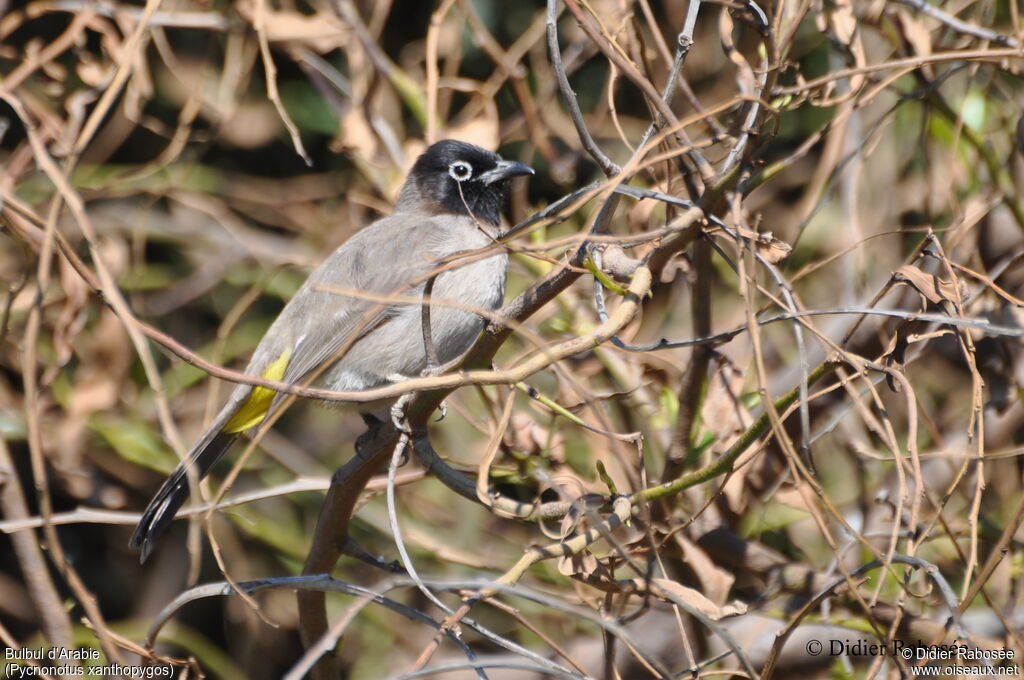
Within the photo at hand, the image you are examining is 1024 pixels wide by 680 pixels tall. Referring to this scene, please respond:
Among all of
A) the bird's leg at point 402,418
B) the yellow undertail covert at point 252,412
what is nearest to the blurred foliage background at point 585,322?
the yellow undertail covert at point 252,412

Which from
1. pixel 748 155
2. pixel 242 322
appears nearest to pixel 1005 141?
pixel 748 155

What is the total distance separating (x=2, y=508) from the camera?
2846 millimetres

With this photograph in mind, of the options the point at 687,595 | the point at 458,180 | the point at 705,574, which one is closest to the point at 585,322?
the point at 458,180

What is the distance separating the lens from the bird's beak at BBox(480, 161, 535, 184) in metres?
3.33

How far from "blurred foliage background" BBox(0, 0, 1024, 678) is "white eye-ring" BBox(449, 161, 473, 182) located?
0.33 feet

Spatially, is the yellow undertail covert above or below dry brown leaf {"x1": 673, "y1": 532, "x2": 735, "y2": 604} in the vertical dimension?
above

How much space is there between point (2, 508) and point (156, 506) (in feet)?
1.44

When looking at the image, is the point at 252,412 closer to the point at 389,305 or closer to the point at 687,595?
the point at 389,305

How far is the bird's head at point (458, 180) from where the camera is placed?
11.2ft

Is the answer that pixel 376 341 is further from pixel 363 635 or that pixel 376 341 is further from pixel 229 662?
pixel 229 662

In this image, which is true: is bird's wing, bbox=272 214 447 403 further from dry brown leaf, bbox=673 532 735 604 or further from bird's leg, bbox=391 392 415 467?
dry brown leaf, bbox=673 532 735 604

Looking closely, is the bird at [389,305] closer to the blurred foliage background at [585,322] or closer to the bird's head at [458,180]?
the bird's head at [458,180]

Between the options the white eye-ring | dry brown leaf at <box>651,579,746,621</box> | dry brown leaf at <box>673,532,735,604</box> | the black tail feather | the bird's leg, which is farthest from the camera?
the white eye-ring

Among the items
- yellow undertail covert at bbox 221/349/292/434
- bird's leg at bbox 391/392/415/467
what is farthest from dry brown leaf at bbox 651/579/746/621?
yellow undertail covert at bbox 221/349/292/434
